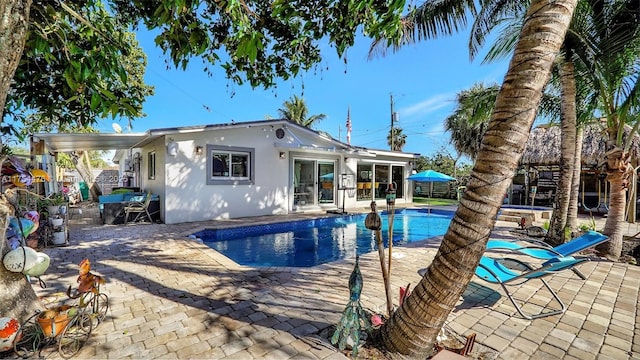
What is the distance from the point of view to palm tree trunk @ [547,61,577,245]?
23.3 feet

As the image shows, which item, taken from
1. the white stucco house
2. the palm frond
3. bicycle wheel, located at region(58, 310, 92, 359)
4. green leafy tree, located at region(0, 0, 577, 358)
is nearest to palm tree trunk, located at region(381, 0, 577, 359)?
green leafy tree, located at region(0, 0, 577, 358)

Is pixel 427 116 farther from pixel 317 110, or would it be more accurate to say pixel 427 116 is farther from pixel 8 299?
pixel 8 299

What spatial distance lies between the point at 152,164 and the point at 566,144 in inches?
596

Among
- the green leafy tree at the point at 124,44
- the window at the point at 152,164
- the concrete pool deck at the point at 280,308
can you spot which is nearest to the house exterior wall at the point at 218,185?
the window at the point at 152,164

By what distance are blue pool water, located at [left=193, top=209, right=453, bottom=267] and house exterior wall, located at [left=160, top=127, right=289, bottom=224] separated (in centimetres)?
189

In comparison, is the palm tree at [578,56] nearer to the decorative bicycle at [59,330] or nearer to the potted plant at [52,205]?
the decorative bicycle at [59,330]

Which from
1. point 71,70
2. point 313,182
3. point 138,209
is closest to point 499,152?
point 71,70

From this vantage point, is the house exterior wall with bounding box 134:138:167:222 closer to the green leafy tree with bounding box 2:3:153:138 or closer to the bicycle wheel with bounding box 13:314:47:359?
the green leafy tree with bounding box 2:3:153:138

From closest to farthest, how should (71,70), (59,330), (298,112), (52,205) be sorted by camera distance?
(59,330), (71,70), (52,205), (298,112)

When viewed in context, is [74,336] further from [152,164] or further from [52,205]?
[152,164]

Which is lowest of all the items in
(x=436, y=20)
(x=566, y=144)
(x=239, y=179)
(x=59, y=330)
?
A: (x=59, y=330)

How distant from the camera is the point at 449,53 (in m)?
10.3

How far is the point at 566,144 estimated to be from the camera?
23.6 feet

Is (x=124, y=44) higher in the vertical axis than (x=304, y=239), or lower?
higher
